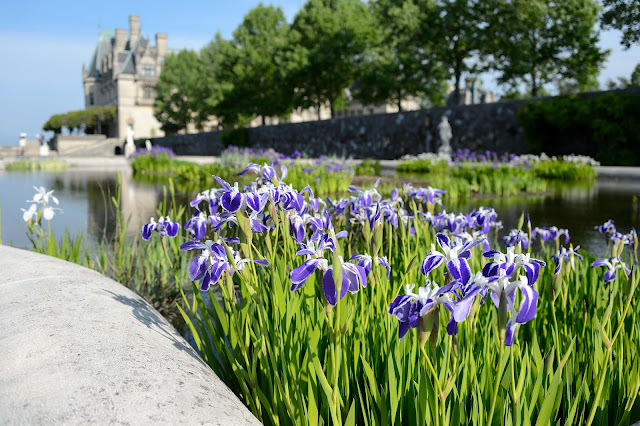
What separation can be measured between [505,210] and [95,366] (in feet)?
21.0

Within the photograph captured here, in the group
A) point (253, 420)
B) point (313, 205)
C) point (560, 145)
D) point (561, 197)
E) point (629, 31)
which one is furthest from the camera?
point (629, 31)

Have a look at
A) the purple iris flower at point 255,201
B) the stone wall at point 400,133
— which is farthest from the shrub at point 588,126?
the purple iris flower at point 255,201

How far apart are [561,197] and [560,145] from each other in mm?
10601

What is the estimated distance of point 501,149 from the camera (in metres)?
20.2

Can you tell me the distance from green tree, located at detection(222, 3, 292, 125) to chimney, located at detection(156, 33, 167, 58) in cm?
3816

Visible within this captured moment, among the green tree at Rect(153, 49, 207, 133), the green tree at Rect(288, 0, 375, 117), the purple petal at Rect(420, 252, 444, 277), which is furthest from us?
the green tree at Rect(153, 49, 207, 133)

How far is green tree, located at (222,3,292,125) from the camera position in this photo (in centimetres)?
3897

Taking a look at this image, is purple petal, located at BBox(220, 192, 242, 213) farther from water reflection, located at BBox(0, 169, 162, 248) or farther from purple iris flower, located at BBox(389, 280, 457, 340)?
water reflection, located at BBox(0, 169, 162, 248)

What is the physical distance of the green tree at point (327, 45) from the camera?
33844mm

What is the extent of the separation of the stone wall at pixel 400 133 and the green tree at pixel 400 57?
5.60 meters

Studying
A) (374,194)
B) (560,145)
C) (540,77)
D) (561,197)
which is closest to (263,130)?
(540,77)

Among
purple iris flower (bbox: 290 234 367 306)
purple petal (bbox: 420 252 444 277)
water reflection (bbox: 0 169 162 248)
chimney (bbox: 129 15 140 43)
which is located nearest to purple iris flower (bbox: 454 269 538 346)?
purple petal (bbox: 420 252 444 277)

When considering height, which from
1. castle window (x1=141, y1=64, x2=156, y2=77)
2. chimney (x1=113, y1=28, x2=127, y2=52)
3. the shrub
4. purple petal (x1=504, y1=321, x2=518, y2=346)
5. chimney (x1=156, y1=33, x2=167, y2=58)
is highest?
chimney (x1=113, y1=28, x2=127, y2=52)

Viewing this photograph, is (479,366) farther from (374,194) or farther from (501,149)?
(501,149)
